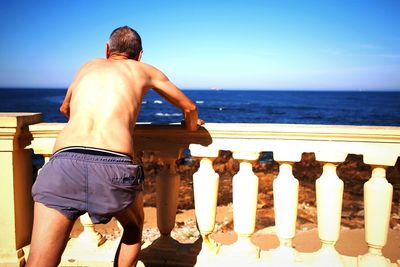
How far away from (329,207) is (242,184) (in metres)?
0.60

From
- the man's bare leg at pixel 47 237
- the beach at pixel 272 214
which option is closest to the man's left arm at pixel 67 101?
the man's bare leg at pixel 47 237

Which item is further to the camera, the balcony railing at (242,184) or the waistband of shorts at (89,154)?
the balcony railing at (242,184)

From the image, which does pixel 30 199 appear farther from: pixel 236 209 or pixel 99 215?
pixel 236 209

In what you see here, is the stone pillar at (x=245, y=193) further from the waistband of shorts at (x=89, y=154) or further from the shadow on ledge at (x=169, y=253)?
the waistband of shorts at (x=89, y=154)

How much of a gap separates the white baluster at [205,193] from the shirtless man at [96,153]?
49 centimetres

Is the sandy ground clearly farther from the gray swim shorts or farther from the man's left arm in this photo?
the gray swim shorts

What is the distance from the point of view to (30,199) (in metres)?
2.76

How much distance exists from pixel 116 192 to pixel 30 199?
4.16 ft

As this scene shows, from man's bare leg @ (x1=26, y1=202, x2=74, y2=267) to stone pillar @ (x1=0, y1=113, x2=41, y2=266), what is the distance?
89 centimetres

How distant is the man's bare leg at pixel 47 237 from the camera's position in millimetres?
1801

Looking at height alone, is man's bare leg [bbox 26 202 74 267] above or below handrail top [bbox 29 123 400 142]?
below

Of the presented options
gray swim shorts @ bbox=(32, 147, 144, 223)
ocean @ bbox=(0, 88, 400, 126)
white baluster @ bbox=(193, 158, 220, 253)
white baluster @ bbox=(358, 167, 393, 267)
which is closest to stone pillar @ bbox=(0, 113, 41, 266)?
gray swim shorts @ bbox=(32, 147, 144, 223)

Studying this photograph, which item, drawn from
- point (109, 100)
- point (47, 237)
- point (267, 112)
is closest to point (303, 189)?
point (109, 100)

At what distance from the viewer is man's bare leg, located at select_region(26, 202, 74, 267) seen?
70.9 inches
